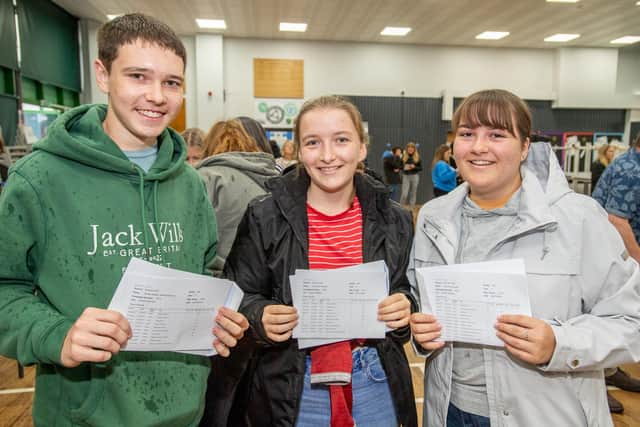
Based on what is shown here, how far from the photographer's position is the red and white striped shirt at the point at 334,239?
5.23 feet

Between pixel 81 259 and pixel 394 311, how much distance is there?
91 cm

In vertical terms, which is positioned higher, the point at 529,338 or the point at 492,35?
the point at 492,35

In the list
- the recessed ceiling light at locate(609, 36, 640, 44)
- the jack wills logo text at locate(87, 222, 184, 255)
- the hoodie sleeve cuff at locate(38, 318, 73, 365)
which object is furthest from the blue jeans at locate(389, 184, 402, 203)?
the hoodie sleeve cuff at locate(38, 318, 73, 365)

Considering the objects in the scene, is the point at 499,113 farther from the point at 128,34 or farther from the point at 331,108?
the point at 128,34

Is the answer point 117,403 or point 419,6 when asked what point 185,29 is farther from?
point 117,403

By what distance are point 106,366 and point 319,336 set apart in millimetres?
613

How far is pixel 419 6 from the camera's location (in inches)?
402

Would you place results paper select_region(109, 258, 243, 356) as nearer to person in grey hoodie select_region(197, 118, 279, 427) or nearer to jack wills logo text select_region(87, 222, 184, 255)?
jack wills logo text select_region(87, 222, 184, 255)

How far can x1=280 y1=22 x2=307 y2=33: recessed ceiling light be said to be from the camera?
1176 cm

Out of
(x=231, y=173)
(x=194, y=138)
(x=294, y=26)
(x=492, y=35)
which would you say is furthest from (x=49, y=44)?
(x=492, y=35)

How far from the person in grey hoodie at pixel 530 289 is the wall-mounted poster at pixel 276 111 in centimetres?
1247

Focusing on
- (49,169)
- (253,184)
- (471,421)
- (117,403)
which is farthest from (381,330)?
(253,184)

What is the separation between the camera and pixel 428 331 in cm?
140

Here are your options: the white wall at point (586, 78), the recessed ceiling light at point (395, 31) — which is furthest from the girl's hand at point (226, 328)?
the white wall at point (586, 78)
